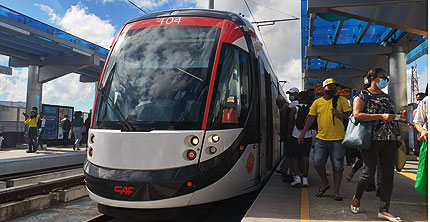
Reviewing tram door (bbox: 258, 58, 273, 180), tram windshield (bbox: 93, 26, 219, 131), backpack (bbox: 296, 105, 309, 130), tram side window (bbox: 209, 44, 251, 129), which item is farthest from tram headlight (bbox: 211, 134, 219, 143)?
backpack (bbox: 296, 105, 309, 130)

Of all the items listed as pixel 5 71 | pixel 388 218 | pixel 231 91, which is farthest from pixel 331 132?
pixel 5 71

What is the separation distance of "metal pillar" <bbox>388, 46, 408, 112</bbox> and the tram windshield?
10.7m

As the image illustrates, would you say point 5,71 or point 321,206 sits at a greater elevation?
point 5,71

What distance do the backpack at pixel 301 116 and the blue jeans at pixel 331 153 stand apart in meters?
0.97

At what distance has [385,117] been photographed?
379 cm

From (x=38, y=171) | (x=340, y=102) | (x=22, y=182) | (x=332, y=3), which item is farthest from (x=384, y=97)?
(x=38, y=171)

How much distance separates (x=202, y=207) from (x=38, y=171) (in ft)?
25.5

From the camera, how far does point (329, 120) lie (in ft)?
15.9

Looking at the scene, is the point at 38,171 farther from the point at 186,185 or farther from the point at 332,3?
the point at 332,3

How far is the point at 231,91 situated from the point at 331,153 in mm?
1676

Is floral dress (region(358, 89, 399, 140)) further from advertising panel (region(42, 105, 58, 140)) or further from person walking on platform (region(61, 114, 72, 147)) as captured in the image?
advertising panel (region(42, 105, 58, 140))

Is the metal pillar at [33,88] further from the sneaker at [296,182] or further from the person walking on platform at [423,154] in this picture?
the person walking on platform at [423,154]

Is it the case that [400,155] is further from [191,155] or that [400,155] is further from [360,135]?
[191,155]

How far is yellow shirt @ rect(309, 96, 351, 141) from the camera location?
4805 millimetres
